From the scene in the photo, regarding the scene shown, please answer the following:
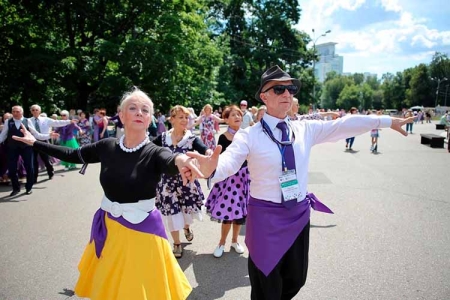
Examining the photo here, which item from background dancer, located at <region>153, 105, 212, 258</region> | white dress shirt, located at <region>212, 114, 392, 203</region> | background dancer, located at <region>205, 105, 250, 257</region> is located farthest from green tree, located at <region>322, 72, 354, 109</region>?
white dress shirt, located at <region>212, 114, 392, 203</region>

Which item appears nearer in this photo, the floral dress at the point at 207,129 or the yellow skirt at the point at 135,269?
the yellow skirt at the point at 135,269

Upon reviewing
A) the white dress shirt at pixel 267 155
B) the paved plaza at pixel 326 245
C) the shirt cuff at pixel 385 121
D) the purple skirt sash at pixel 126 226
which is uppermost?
Answer: the shirt cuff at pixel 385 121

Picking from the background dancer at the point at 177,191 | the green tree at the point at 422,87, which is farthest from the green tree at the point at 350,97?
the background dancer at the point at 177,191

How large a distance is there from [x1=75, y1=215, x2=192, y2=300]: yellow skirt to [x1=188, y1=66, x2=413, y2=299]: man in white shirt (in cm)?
67

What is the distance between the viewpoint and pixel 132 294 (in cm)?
241

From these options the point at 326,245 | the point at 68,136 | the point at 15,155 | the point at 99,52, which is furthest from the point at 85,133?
the point at 326,245

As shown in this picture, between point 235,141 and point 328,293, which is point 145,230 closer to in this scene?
point 235,141

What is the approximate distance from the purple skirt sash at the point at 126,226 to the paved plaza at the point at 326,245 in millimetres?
1431

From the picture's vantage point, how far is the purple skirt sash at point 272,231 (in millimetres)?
2678

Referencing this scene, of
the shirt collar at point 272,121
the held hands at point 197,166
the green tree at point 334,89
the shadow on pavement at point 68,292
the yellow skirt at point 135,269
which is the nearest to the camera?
the held hands at point 197,166

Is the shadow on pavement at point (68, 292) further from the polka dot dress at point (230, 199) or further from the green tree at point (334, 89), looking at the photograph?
the green tree at point (334, 89)

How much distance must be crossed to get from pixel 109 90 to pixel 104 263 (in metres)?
18.5

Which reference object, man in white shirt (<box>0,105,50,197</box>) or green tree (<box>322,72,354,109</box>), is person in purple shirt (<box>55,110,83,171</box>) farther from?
green tree (<box>322,72,354,109</box>)

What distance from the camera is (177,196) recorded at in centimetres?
479
